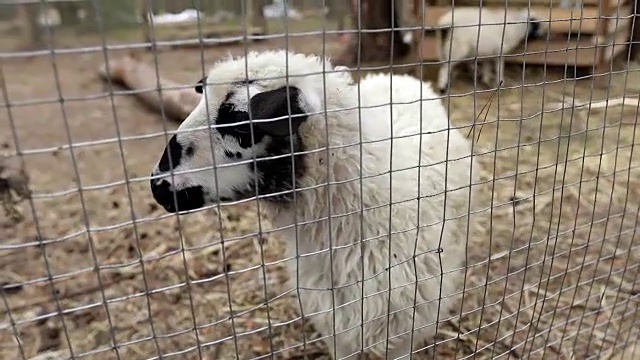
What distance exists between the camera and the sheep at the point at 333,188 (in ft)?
5.13

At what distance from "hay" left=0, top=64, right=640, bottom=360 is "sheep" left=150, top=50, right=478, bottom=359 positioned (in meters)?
0.17

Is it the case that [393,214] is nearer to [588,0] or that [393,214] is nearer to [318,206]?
[318,206]

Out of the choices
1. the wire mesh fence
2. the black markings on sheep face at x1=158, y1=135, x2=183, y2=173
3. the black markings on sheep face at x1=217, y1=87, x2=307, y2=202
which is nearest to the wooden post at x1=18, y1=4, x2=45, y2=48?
the wire mesh fence

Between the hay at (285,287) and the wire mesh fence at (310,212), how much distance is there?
0.01 m

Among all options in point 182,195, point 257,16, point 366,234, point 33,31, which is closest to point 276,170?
point 182,195

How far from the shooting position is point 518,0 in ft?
15.8

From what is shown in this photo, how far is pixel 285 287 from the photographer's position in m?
2.73

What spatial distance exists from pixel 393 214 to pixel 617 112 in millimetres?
3816

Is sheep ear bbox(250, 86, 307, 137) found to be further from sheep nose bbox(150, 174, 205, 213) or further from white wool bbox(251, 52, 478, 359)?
sheep nose bbox(150, 174, 205, 213)

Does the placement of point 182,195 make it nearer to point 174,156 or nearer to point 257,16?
point 174,156

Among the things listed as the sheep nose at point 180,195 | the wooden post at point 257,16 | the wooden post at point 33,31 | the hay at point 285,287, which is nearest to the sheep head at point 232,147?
the sheep nose at point 180,195

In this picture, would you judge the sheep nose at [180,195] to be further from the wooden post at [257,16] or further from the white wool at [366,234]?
the wooden post at [257,16]

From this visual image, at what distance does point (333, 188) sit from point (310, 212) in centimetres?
10

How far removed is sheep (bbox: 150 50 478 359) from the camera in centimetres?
156
